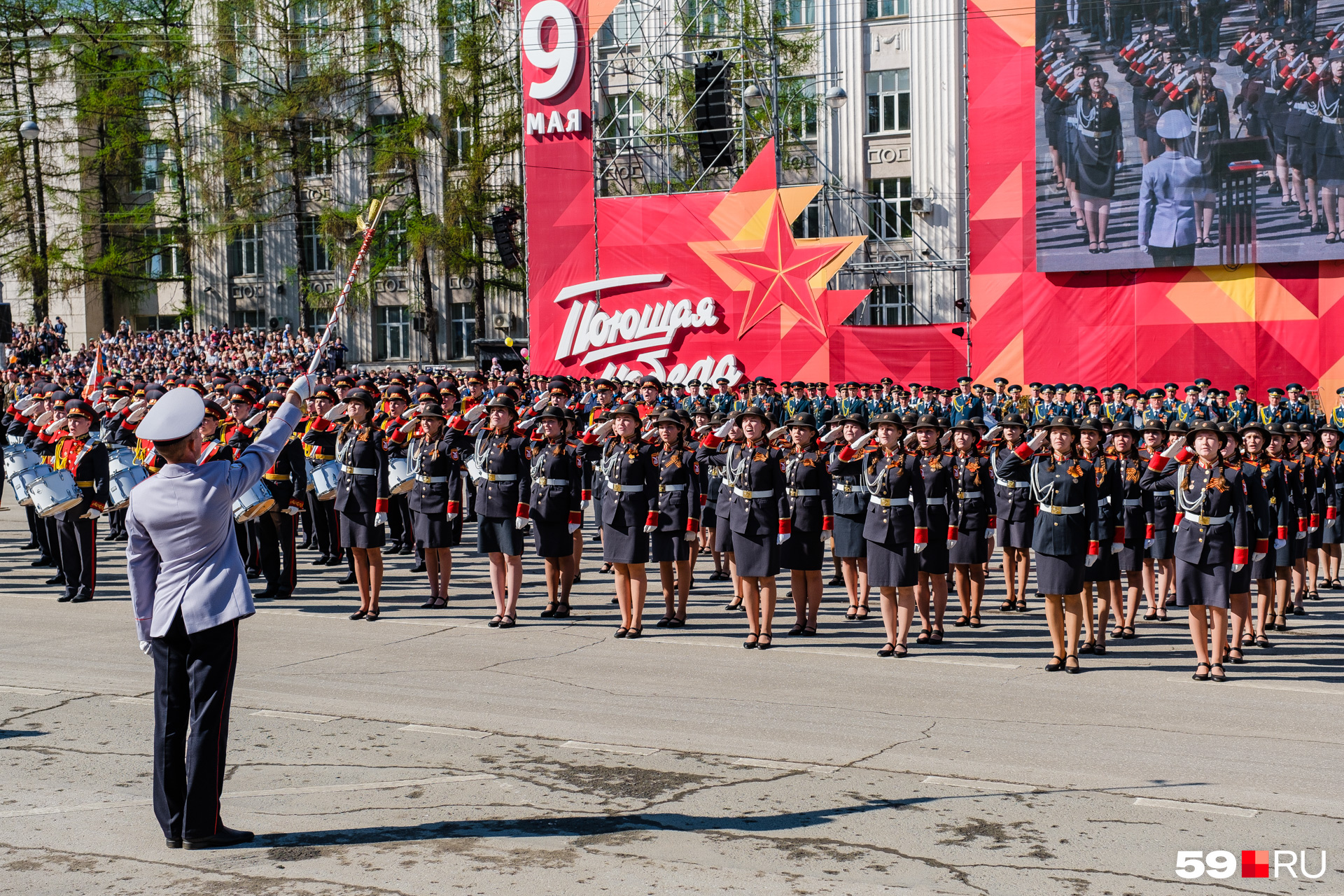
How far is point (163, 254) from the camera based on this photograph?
52156mm

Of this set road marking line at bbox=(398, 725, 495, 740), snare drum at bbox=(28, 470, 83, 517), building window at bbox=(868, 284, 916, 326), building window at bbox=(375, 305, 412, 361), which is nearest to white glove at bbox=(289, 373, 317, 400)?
road marking line at bbox=(398, 725, 495, 740)

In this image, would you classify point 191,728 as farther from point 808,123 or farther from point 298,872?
point 808,123

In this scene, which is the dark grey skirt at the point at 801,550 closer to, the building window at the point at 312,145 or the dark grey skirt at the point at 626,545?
the dark grey skirt at the point at 626,545

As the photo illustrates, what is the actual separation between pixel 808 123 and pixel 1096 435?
29717mm

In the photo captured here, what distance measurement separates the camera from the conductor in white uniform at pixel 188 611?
5.84m

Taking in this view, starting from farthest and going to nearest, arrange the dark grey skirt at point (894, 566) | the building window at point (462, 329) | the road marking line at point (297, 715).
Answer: the building window at point (462, 329) < the dark grey skirt at point (894, 566) < the road marking line at point (297, 715)

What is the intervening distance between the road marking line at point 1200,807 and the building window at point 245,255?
46.8m

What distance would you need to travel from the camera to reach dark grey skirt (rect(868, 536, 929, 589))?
10617mm

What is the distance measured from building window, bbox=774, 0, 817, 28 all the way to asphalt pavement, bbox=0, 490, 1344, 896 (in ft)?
97.8

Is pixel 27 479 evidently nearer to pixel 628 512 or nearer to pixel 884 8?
pixel 628 512

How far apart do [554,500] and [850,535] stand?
2.66 metres

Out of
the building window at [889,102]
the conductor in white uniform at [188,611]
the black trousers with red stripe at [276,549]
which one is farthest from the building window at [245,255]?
the conductor in white uniform at [188,611]

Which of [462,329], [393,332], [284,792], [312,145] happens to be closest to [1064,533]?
[284,792]

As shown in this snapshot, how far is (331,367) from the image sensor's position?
3234cm
